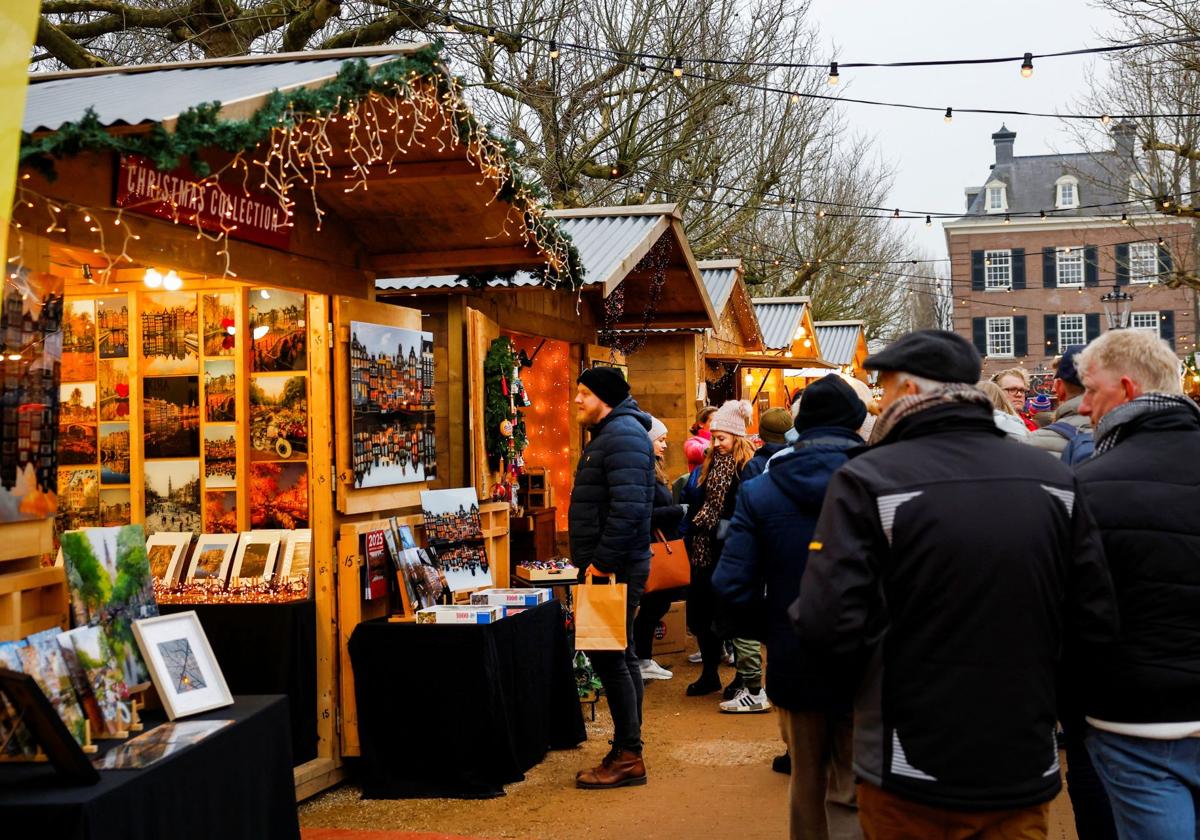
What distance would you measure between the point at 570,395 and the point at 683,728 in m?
4.55

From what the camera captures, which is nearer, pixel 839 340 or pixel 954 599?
pixel 954 599

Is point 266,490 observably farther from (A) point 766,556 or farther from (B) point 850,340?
(B) point 850,340

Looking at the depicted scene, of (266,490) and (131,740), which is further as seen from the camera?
(266,490)

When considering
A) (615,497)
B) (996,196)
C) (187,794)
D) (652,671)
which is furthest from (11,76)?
(996,196)

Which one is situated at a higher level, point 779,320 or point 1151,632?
point 779,320

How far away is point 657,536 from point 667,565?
212 mm

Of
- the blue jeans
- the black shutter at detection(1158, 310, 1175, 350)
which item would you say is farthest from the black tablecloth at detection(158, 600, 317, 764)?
the black shutter at detection(1158, 310, 1175, 350)

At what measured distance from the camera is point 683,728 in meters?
7.52

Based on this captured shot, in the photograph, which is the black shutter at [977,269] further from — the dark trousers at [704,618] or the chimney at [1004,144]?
the dark trousers at [704,618]

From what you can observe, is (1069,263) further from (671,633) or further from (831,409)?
(831,409)

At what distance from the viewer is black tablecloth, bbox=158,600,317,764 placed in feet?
19.5

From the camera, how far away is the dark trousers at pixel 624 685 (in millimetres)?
6137

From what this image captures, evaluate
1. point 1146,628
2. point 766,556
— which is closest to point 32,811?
point 766,556

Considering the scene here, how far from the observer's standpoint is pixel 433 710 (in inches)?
239
